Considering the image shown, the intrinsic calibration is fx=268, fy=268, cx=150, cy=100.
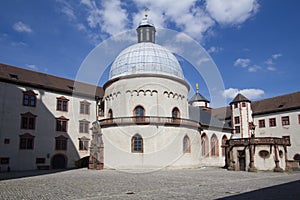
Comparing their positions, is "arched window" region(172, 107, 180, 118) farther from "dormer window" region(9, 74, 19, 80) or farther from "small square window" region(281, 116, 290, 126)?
"small square window" region(281, 116, 290, 126)

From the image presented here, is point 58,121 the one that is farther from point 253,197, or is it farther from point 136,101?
point 253,197

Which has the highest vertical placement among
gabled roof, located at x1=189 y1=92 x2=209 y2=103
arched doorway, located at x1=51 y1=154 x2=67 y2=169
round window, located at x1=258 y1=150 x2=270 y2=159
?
gabled roof, located at x1=189 y1=92 x2=209 y2=103

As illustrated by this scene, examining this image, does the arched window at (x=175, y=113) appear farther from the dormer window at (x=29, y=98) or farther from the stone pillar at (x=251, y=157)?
the dormer window at (x=29, y=98)

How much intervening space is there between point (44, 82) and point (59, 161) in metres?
10.0

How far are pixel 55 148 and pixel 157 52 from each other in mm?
17090

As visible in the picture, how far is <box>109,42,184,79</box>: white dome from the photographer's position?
31.3 metres

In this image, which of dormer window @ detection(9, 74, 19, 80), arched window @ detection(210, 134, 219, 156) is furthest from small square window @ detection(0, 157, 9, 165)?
arched window @ detection(210, 134, 219, 156)

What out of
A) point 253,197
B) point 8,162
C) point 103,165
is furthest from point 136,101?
point 253,197

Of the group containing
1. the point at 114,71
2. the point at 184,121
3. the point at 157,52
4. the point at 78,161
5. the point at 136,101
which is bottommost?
the point at 78,161

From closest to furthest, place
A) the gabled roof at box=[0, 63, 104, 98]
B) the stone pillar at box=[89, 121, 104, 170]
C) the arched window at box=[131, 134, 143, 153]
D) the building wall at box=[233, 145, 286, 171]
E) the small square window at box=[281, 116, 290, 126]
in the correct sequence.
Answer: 1. the building wall at box=[233, 145, 286, 171]
2. the arched window at box=[131, 134, 143, 153]
3. the stone pillar at box=[89, 121, 104, 170]
4. the gabled roof at box=[0, 63, 104, 98]
5. the small square window at box=[281, 116, 290, 126]

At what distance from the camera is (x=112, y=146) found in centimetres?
2875

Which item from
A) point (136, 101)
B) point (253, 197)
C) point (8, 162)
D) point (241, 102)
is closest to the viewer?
point (253, 197)

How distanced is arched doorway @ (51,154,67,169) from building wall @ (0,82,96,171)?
408 millimetres

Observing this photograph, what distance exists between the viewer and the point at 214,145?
40656mm
